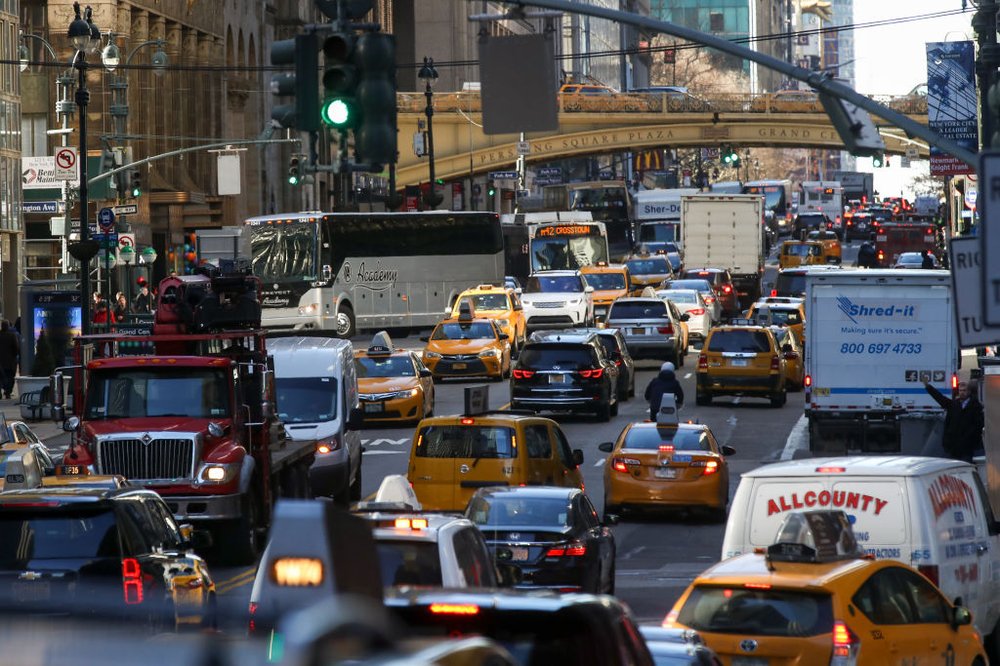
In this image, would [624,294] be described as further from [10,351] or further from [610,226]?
[610,226]

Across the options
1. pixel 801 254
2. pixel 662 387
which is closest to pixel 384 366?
pixel 662 387

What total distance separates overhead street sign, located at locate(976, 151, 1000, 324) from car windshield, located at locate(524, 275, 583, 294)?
4327 centimetres

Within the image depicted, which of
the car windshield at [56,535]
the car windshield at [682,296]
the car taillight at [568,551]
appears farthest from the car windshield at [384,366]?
the car windshield at [56,535]

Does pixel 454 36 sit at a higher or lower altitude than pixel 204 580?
higher

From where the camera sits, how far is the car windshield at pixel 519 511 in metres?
17.3

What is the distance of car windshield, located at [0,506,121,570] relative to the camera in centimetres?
1254

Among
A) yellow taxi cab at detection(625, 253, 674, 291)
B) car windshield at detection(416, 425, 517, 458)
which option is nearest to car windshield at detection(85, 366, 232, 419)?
car windshield at detection(416, 425, 517, 458)

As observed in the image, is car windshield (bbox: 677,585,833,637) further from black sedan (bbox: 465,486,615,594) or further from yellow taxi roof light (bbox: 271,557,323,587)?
yellow taxi roof light (bbox: 271,557,323,587)

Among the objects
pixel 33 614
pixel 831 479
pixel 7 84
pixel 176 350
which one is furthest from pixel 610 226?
pixel 33 614

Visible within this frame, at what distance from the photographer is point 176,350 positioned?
2219cm

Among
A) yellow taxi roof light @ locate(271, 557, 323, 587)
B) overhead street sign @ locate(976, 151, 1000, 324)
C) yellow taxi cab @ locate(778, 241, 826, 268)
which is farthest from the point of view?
yellow taxi cab @ locate(778, 241, 826, 268)

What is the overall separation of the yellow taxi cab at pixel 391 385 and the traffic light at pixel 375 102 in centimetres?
2143

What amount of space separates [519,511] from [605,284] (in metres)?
42.6

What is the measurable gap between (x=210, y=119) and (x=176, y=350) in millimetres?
56140
